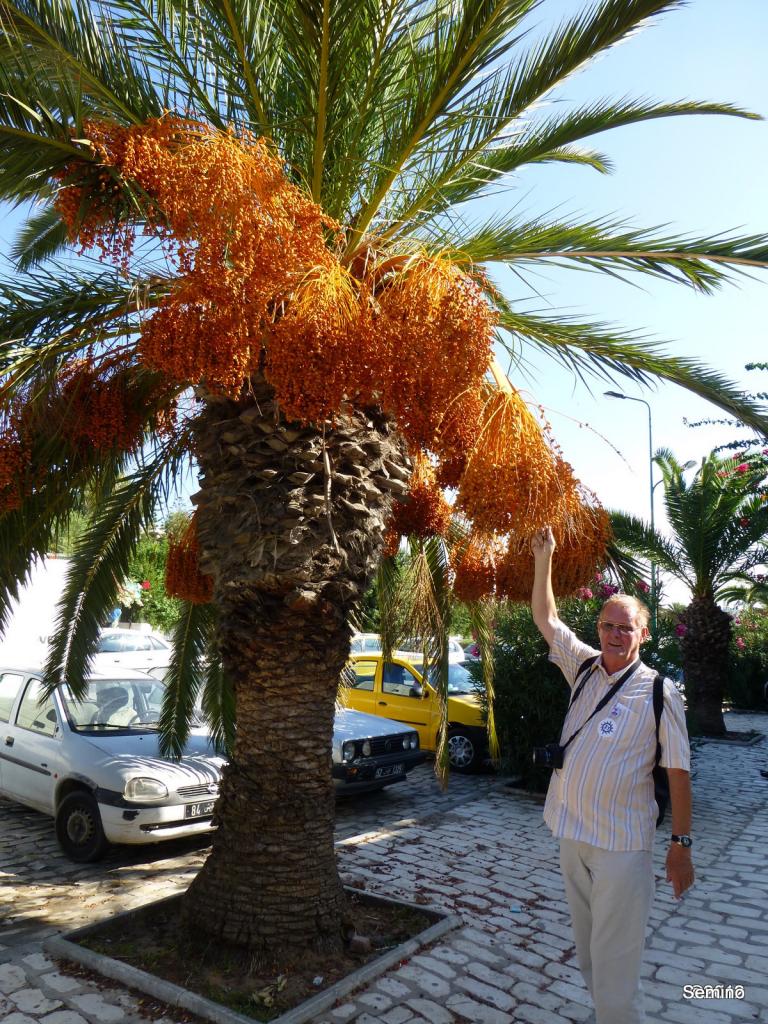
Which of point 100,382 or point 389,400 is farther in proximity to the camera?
point 100,382

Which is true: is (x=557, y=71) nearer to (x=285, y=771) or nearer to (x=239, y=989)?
(x=285, y=771)

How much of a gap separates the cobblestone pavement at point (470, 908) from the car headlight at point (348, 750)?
29.9 inches

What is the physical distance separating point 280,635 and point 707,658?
585 inches

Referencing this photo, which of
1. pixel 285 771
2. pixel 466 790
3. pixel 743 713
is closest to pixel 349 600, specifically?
pixel 285 771

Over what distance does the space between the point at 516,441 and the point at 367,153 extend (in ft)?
8.89

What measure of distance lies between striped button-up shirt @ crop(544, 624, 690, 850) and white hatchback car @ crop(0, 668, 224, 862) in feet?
14.5

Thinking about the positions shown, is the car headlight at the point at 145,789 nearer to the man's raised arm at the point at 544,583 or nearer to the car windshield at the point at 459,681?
the man's raised arm at the point at 544,583

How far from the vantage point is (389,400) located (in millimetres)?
4023

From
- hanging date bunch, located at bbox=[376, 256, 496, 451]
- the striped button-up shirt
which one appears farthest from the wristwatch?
hanging date bunch, located at bbox=[376, 256, 496, 451]

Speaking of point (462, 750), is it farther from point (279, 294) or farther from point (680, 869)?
point (279, 294)

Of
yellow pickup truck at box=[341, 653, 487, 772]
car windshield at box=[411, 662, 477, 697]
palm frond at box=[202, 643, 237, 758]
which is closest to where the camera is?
palm frond at box=[202, 643, 237, 758]

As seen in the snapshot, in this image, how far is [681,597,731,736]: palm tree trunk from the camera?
691 inches

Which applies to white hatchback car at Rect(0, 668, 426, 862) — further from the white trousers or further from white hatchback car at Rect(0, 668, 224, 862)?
the white trousers

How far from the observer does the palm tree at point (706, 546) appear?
654 inches
